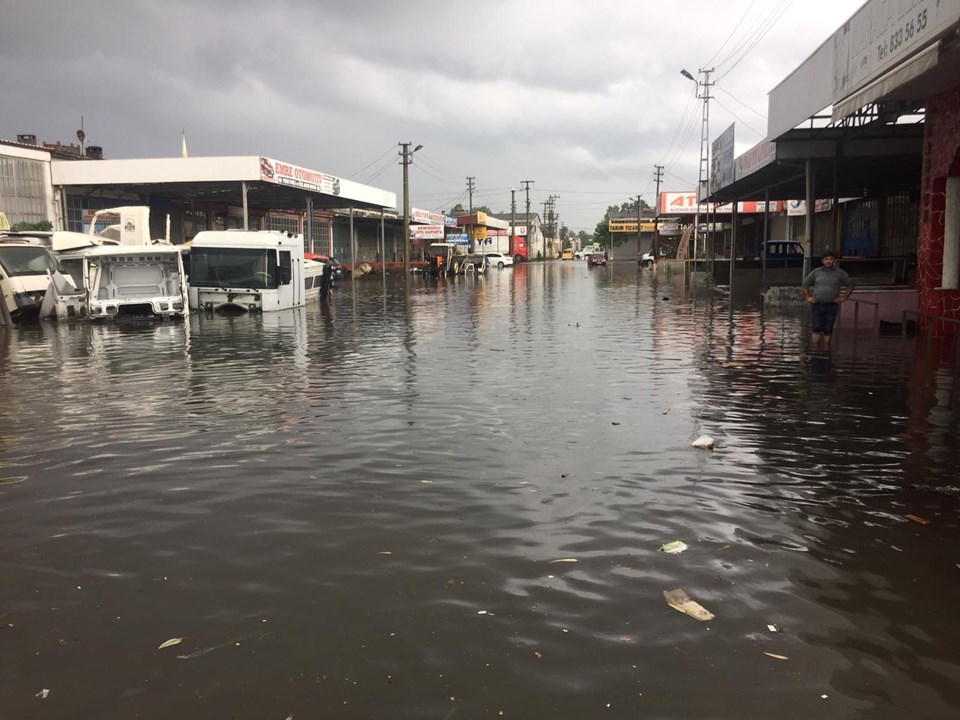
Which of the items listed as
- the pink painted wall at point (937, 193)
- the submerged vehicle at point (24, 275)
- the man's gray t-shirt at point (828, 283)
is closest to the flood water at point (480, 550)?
the man's gray t-shirt at point (828, 283)

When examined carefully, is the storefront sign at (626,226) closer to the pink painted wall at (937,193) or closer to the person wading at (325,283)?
the person wading at (325,283)

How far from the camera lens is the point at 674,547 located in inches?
186

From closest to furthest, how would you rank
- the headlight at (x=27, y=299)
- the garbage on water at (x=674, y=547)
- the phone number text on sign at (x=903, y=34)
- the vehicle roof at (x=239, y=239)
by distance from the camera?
the garbage on water at (x=674, y=547), the phone number text on sign at (x=903, y=34), the headlight at (x=27, y=299), the vehicle roof at (x=239, y=239)

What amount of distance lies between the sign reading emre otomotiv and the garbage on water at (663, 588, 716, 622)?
31351 millimetres

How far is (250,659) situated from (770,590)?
265cm

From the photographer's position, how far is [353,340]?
16.1m

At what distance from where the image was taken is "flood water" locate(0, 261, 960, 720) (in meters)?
3.29

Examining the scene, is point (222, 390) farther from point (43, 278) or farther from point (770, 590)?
point (43, 278)

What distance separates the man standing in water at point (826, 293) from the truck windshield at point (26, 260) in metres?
20.0

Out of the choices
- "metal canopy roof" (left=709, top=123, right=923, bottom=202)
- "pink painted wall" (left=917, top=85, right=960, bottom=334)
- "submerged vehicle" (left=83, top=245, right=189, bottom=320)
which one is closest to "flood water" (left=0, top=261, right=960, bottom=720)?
"pink painted wall" (left=917, top=85, right=960, bottom=334)

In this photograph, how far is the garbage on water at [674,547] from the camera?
4.66 meters

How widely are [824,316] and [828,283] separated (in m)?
0.67

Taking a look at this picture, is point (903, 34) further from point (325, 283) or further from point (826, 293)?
point (325, 283)

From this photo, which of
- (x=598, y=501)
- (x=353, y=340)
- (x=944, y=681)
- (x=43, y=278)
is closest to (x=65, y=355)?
(x=353, y=340)
